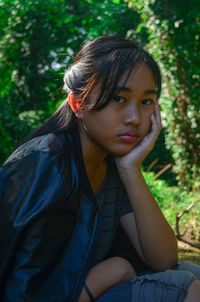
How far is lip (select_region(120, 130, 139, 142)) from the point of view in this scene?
1.79 meters

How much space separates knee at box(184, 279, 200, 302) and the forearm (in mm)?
290

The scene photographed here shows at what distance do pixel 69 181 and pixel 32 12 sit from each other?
24.4 ft

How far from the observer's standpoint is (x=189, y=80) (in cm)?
604

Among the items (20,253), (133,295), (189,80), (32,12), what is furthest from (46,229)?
(32,12)

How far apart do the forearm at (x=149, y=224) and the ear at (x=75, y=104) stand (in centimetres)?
40

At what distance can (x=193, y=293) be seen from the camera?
1.55 meters

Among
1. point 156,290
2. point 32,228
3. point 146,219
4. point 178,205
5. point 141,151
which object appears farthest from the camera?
point 178,205

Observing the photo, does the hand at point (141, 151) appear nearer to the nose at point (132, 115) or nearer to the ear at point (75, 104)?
the nose at point (132, 115)

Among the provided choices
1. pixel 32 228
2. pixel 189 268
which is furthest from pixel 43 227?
pixel 189 268

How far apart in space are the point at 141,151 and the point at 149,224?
392 mm

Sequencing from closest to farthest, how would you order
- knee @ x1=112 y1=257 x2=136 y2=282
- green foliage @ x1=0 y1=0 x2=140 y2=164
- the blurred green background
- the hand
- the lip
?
knee @ x1=112 y1=257 x2=136 y2=282 → the lip → the hand → the blurred green background → green foliage @ x1=0 y1=0 x2=140 y2=164

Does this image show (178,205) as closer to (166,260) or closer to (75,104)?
(166,260)

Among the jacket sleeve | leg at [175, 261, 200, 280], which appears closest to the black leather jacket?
the jacket sleeve

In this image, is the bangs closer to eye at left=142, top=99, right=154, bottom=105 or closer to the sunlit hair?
the sunlit hair
